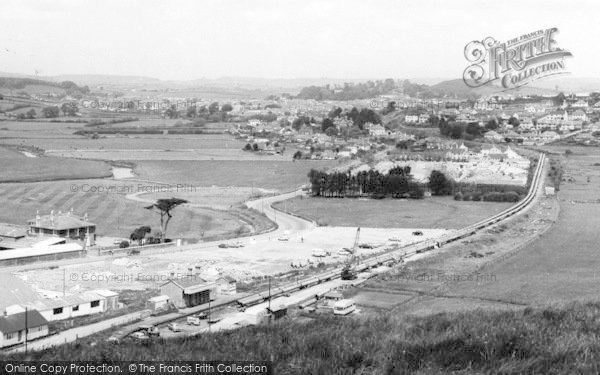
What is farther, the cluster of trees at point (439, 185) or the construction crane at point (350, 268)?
the cluster of trees at point (439, 185)

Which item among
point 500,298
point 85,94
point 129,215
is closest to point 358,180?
point 129,215

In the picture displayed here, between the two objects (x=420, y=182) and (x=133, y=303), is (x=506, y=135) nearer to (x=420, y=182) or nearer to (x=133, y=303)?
(x=420, y=182)

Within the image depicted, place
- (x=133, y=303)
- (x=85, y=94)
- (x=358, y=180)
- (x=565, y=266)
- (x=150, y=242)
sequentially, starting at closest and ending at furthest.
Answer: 1. (x=133, y=303)
2. (x=565, y=266)
3. (x=150, y=242)
4. (x=358, y=180)
5. (x=85, y=94)

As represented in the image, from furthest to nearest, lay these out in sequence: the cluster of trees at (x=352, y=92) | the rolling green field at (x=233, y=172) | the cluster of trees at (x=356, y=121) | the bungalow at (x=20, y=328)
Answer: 1. the cluster of trees at (x=352, y=92)
2. the cluster of trees at (x=356, y=121)
3. the rolling green field at (x=233, y=172)
4. the bungalow at (x=20, y=328)

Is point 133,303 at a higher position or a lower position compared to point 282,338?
lower

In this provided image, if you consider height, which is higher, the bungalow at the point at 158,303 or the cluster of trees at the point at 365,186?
the bungalow at the point at 158,303

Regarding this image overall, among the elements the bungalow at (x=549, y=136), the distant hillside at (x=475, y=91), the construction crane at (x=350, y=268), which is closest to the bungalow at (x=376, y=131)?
the bungalow at (x=549, y=136)

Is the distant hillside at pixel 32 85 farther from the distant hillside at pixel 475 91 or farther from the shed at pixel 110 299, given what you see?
the shed at pixel 110 299

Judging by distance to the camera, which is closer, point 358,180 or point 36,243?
point 36,243
